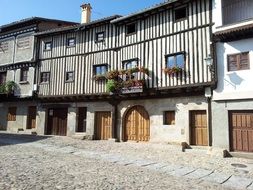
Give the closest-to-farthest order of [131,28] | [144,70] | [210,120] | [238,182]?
[238,182] → [210,120] → [144,70] → [131,28]

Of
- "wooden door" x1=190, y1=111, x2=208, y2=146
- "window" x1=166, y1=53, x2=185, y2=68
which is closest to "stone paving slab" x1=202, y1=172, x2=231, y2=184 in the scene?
"wooden door" x1=190, y1=111, x2=208, y2=146

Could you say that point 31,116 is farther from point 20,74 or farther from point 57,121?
point 20,74

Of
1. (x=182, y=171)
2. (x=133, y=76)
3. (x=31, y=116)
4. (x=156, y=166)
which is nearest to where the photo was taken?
(x=182, y=171)

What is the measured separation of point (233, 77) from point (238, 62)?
75 cm

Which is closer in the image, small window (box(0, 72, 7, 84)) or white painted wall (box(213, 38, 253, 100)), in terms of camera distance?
white painted wall (box(213, 38, 253, 100))

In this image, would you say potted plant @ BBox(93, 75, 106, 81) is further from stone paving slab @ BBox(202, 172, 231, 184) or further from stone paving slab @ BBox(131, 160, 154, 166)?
stone paving slab @ BBox(202, 172, 231, 184)

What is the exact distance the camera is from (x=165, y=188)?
23.7ft

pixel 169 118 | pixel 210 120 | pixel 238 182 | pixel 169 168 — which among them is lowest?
pixel 238 182

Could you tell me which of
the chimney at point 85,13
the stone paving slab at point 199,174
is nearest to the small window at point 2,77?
the chimney at point 85,13

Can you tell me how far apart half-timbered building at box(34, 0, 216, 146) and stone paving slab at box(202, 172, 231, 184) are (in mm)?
5168

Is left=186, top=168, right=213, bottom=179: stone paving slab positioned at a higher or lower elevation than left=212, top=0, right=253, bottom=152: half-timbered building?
lower

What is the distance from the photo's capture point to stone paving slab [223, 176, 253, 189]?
7.75 metres

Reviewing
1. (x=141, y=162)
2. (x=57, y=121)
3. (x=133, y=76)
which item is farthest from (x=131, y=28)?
(x=141, y=162)

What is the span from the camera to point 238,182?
817 centimetres
